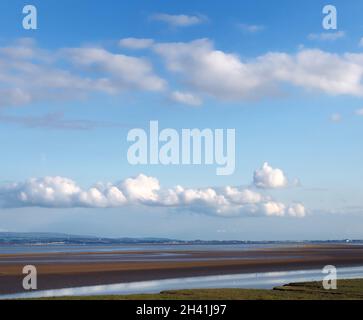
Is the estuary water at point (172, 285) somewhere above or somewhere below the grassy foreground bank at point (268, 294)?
below

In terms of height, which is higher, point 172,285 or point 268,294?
point 268,294

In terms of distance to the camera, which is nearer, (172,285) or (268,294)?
(268,294)

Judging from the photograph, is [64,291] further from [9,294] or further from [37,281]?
[37,281]

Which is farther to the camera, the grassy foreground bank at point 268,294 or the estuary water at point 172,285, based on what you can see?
the estuary water at point 172,285

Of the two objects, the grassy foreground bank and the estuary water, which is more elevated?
the grassy foreground bank

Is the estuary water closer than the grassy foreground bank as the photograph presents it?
No

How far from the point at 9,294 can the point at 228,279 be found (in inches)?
791

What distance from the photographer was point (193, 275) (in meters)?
52.7
